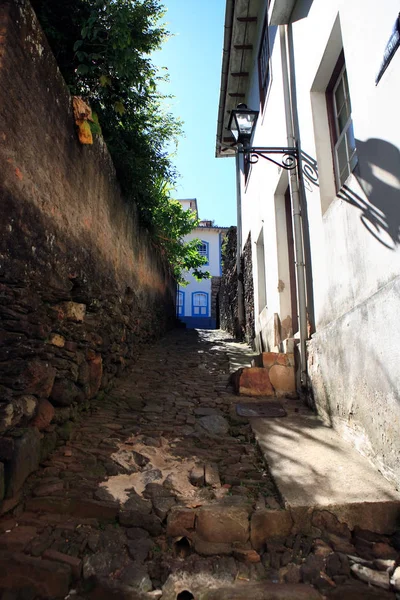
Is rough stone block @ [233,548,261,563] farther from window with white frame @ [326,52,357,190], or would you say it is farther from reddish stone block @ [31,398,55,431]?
window with white frame @ [326,52,357,190]

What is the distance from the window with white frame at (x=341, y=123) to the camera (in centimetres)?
374

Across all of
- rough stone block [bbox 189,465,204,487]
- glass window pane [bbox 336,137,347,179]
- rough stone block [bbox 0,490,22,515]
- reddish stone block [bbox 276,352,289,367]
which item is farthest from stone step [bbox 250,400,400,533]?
glass window pane [bbox 336,137,347,179]

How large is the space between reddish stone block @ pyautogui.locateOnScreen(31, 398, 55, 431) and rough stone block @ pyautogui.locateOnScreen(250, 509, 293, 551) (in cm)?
170

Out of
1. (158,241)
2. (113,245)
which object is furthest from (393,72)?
(158,241)

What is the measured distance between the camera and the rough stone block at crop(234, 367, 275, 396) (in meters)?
4.84

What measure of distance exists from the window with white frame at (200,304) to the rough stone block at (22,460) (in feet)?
74.4

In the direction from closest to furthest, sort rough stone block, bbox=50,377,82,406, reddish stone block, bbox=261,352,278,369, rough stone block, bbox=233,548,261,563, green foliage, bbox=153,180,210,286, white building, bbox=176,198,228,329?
rough stone block, bbox=233,548,261,563, rough stone block, bbox=50,377,82,406, reddish stone block, bbox=261,352,278,369, green foliage, bbox=153,180,210,286, white building, bbox=176,198,228,329

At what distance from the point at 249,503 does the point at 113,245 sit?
3814 millimetres

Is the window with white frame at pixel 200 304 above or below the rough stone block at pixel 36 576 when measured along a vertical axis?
above

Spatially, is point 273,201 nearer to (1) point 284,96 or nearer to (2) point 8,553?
(1) point 284,96

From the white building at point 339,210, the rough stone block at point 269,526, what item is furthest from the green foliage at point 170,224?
the rough stone block at point 269,526

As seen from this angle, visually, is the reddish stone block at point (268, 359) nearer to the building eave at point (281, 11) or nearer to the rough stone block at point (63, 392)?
the rough stone block at point (63, 392)

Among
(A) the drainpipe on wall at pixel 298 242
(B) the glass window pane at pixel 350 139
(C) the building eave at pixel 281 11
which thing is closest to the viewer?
(B) the glass window pane at pixel 350 139

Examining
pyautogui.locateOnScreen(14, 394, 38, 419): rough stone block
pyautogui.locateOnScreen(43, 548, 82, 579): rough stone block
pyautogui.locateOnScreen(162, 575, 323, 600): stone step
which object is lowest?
pyautogui.locateOnScreen(162, 575, 323, 600): stone step
